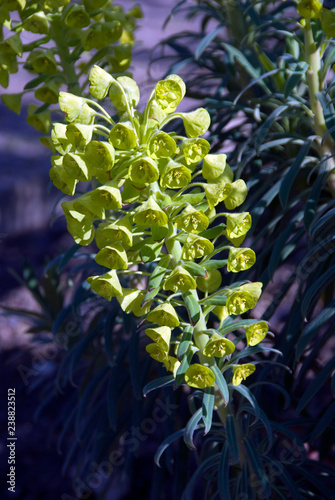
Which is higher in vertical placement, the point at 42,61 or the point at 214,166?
the point at 214,166

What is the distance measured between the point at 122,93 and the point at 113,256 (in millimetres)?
306

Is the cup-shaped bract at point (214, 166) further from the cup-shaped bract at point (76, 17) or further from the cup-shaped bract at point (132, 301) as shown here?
the cup-shaped bract at point (76, 17)

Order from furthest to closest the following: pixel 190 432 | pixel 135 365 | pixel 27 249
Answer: pixel 27 249
pixel 135 365
pixel 190 432

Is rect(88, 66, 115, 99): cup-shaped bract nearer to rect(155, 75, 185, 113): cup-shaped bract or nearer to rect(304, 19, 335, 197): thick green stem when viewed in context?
rect(155, 75, 185, 113): cup-shaped bract

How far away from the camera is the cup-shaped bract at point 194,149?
932mm

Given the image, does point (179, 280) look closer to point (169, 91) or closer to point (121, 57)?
point (169, 91)

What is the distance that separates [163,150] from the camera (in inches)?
35.9

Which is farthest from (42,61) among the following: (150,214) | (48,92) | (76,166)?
(150,214)

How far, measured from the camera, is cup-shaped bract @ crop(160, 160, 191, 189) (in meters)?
0.91

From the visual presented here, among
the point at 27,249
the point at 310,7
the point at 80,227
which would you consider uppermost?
the point at 310,7

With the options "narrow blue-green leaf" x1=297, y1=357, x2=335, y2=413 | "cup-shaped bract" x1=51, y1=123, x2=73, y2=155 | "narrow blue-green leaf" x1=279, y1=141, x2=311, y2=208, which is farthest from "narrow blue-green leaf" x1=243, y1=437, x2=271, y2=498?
"cup-shaped bract" x1=51, y1=123, x2=73, y2=155

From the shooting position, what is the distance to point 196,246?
37.1 inches

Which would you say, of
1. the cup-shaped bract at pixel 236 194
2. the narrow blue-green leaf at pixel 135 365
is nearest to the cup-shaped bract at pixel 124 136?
the cup-shaped bract at pixel 236 194

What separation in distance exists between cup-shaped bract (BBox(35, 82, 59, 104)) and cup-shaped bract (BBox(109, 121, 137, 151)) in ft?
1.83
